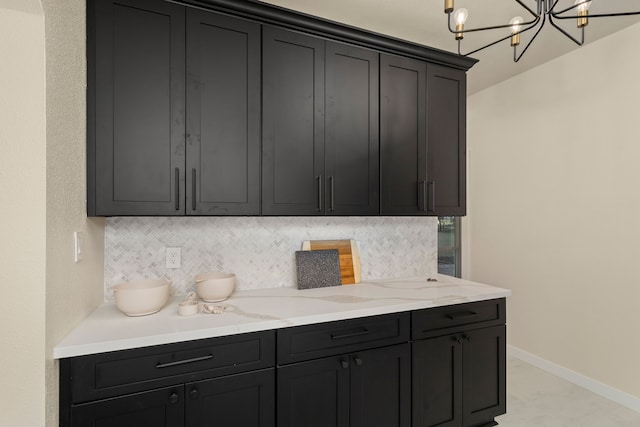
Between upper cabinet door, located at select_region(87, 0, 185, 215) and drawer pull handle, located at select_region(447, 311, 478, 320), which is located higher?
upper cabinet door, located at select_region(87, 0, 185, 215)

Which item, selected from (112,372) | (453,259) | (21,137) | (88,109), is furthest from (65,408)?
(453,259)

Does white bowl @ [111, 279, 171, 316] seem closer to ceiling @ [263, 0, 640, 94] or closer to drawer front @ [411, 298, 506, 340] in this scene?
drawer front @ [411, 298, 506, 340]

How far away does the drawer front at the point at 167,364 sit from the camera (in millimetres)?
1303

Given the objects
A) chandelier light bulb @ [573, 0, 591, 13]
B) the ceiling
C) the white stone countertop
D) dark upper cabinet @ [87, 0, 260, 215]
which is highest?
the ceiling

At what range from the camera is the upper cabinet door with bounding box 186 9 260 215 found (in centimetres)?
173

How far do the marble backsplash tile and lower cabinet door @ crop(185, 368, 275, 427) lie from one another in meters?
0.72

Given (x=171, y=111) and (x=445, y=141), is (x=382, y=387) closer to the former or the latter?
(x=445, y=141)

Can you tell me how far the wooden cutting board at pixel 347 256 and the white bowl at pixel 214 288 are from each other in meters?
0.70

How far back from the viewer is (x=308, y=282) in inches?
89.1

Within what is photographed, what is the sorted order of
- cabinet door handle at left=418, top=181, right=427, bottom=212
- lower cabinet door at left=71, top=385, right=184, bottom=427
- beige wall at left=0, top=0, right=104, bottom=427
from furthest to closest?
cabinet door handle at left=418, top=181, right=427, bottom=212 → lower cabinet door at left=71, top=385, right=184, bottom=427 → beige wall at left=0, top=0, right=104, bottom=427

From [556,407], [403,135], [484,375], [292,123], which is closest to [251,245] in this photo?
[292,123]

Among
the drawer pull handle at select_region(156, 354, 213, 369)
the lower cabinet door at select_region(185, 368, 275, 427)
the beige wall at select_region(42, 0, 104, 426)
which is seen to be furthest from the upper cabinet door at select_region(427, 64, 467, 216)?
the beige wall at select_region(42, 0, 104, 426)

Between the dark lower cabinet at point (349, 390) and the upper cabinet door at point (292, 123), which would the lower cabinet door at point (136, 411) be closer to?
the dark lower cabinet at point (349, 390)

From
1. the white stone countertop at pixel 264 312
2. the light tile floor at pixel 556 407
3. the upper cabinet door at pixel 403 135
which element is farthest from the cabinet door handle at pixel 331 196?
the light tile floor at pixel 556 407
